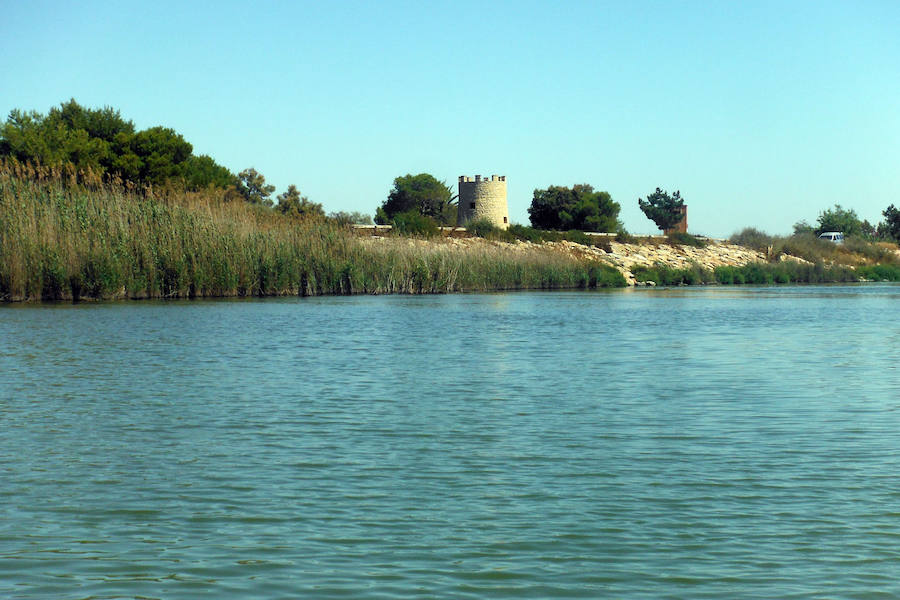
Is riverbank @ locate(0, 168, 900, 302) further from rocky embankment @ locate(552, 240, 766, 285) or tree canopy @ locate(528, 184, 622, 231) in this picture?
tree canopy @ locate(528, 184, 622, 231)

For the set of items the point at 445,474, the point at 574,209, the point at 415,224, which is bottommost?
the point at 445,474

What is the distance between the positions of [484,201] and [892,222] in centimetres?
4975

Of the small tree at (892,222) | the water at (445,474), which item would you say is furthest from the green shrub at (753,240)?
the water at (445,474)

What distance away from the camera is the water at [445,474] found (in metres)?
4.46

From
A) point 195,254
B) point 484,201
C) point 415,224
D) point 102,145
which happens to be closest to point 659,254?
point 415,224

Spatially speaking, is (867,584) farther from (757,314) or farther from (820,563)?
(757,314)

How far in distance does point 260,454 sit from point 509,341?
31.5ft

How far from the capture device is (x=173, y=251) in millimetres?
27359

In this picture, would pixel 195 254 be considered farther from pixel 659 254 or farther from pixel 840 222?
pixel 840 222

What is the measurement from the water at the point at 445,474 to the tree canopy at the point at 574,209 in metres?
69.9

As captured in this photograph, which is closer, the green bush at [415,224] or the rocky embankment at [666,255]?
the green bush at [415,224]

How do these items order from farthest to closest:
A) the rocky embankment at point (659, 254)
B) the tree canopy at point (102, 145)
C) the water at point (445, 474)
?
the rocky embankment at point (659, 254), the tree canopy at point (102, 145), the water at point (445, 474)

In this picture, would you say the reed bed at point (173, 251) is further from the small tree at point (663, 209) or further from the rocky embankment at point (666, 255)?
the small tree at point (663, 209)

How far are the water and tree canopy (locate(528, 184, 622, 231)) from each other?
6989cm
